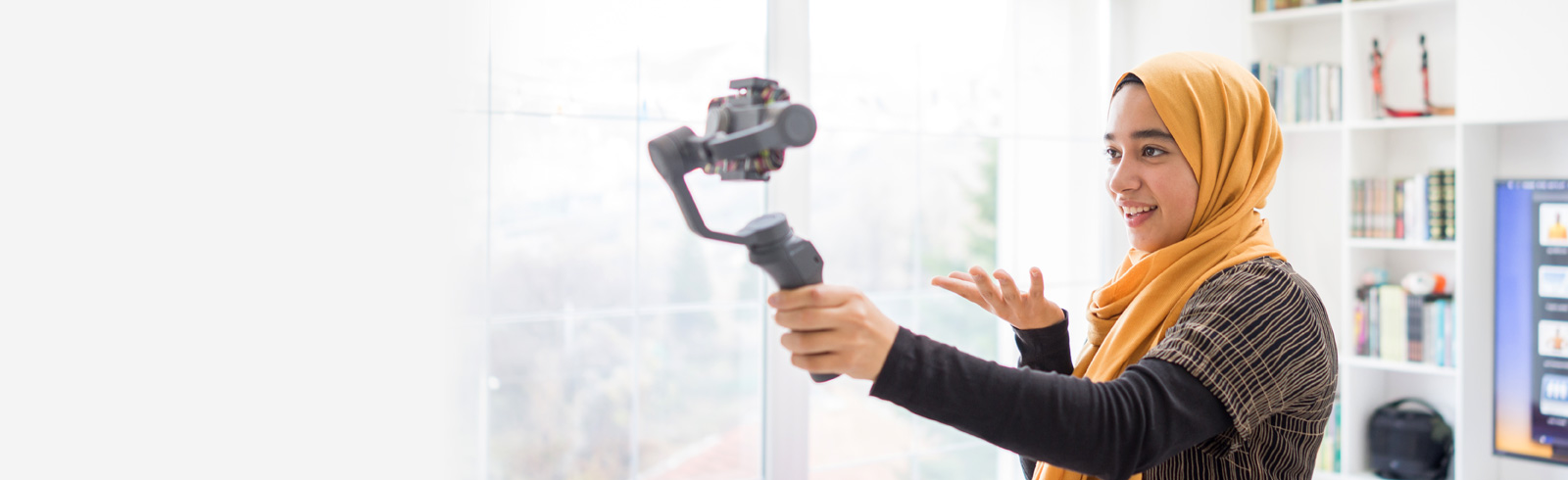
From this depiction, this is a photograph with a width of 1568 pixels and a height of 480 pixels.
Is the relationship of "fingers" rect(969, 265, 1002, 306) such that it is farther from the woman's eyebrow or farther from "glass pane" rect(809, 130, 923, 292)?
"glass pane" rect(809, 130, 923, 292)

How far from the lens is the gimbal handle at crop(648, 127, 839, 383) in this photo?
714 mm

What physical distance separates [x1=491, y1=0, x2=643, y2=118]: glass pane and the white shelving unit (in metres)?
2.16

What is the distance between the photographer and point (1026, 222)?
3047 millimetres

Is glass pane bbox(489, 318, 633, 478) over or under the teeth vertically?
under

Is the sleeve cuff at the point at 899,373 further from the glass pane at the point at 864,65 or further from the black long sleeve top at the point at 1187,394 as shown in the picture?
the glass pane at the point at 864,65

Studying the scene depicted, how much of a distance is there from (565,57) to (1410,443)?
105 inches

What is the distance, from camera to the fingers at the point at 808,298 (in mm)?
743

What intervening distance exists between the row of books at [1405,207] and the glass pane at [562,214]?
2233 mm

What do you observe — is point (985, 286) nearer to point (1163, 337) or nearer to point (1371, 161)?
point (1163, 337)

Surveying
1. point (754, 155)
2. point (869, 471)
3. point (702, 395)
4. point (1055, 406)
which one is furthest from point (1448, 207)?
point (754, 155)

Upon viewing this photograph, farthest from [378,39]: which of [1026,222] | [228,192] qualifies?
[1026,222]

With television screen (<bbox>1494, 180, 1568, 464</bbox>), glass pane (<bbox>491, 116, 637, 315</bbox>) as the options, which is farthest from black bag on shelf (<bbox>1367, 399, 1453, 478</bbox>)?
glass pane (<bbox>491, 116, 637, 315</bbox>)

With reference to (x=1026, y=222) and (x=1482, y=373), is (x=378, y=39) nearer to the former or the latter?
(x=1026, y=222)

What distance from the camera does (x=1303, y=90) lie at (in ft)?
9.75
